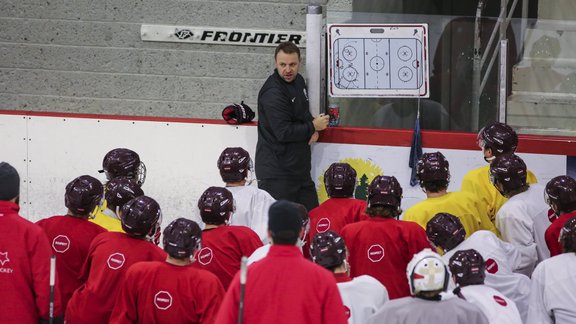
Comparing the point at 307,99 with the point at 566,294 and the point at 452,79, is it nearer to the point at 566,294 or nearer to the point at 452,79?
the point at 452,79

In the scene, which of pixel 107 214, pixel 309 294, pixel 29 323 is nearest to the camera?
pixel 309 294

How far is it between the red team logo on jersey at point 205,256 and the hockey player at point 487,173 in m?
1.98

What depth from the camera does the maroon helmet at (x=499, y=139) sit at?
7.52 metres

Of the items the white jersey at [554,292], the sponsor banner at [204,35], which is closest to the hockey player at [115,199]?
the white jersey at [554,292]

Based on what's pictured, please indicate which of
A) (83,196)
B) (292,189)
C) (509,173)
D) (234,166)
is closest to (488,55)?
(292,189)

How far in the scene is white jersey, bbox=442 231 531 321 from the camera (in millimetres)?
6012

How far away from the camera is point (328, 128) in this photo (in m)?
8.88

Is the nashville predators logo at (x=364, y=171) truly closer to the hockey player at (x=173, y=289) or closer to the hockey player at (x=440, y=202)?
the hockey player at (x=440, y=202)

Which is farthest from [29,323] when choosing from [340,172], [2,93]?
[2,93]

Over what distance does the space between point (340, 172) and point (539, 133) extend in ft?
8.37

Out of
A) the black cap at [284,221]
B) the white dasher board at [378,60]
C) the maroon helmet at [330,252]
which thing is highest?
the white dasher board at [378,60]

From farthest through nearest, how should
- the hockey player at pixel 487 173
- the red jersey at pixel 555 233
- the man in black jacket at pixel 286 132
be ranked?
the man in black jacket at pixel 286 132, the hockey player at pixel 487 173, the red jersey at pixel 555 233

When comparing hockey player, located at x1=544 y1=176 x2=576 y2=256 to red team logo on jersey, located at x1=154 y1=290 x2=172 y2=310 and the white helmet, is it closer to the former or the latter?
the white helmet

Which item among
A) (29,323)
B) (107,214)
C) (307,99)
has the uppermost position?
(307,99)
